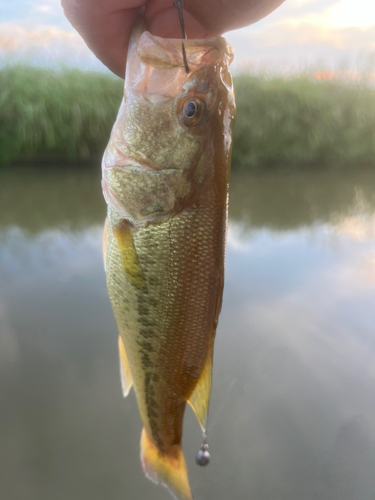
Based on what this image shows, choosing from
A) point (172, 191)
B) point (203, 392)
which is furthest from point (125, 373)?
point (172, 191)

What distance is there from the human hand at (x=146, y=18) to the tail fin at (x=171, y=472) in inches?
28.3

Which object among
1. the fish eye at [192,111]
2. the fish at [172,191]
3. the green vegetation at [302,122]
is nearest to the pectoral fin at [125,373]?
the fish at [172,191]

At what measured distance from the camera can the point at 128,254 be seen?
0.50 metres

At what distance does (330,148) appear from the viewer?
4148mm

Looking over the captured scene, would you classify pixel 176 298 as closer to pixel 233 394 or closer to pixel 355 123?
pixel 233 394

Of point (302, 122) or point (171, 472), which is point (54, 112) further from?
point (171, 472)

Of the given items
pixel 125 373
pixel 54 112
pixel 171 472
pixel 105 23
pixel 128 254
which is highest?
pixel 105 23

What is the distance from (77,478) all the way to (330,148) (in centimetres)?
426

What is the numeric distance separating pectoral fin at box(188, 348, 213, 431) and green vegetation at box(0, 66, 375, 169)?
2.84 meters

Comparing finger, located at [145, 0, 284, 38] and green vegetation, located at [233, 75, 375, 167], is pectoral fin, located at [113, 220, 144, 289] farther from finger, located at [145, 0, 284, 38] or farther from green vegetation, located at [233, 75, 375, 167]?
green vegetation, located at [233, 75, 375, 167]

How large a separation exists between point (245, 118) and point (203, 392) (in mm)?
3564

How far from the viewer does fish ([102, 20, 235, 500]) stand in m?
0.47

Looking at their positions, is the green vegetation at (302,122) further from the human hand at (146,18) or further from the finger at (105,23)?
the finger at (105,23)

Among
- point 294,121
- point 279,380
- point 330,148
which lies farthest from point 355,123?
point 279,380
